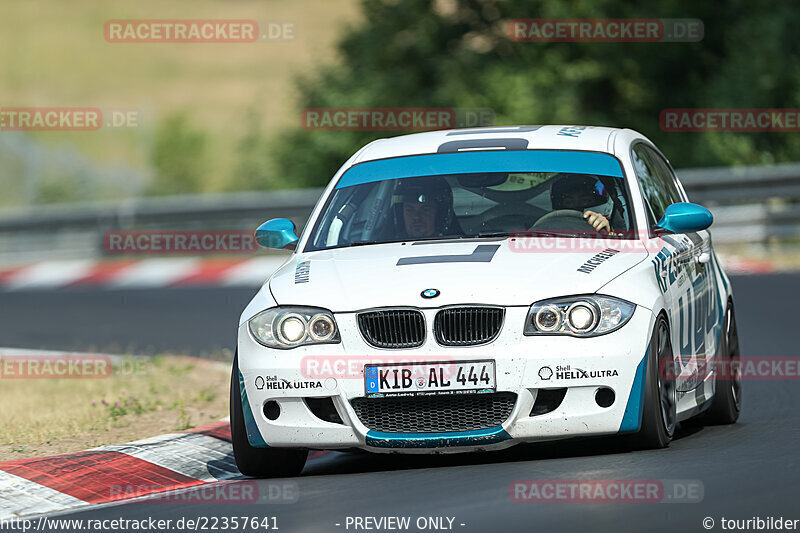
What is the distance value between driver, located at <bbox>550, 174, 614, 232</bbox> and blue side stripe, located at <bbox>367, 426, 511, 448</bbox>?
1556 mm

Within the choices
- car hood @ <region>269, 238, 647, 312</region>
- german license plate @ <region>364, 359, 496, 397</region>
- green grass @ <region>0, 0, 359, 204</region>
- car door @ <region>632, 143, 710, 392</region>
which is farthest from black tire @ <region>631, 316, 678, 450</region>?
green grass @ <region>0, 0, 359, 204</region>

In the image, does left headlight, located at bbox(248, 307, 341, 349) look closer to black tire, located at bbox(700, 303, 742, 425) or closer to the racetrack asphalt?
the racetrack asphalt

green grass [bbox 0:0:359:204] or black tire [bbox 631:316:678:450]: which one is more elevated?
black tire [bbox 631:316:678:450]

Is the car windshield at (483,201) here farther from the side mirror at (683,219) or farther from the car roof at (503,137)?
the side mirror at (683,219)

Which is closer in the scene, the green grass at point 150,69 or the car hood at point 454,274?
the car hood at point 454,274

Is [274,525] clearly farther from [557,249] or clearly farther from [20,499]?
[557,249]

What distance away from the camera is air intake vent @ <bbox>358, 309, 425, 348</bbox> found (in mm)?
7117

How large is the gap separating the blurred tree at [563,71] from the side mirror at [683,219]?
18.4 metres

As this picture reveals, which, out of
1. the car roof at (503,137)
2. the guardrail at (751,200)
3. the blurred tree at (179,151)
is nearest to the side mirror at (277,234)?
the car roof at (503,137)

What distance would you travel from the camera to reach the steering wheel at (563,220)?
26.7 ft

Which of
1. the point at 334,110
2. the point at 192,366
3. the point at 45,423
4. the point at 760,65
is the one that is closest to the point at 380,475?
the point at 45,423

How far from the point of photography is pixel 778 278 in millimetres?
17203

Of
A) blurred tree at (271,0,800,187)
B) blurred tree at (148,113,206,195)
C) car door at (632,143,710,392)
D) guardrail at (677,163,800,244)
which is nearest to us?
car door at (632,143,710,392)

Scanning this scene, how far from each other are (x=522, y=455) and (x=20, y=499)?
239cm
